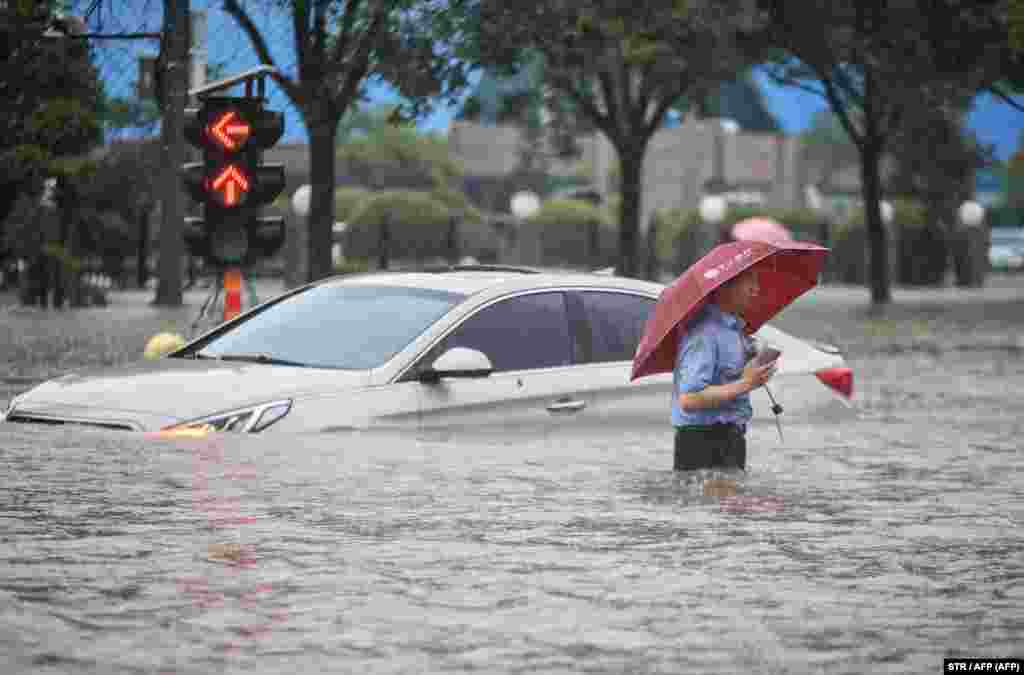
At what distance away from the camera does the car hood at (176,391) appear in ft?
39.2

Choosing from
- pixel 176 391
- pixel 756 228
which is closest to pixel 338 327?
pixel 176 391

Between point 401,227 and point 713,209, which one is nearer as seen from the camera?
point 401,227

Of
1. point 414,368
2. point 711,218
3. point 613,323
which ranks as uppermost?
point 711,218

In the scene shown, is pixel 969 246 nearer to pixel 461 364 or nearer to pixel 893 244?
pixel 893 244

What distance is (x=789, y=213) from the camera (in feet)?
222

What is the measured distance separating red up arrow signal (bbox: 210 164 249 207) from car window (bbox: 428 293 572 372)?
593 centimetres

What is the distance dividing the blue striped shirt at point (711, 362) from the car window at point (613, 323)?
78.2 inches

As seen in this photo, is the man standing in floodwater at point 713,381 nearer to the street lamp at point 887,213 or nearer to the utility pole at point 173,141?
the utility pole at point 173,141

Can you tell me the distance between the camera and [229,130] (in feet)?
60.3

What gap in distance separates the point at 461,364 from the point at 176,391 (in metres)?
1.46

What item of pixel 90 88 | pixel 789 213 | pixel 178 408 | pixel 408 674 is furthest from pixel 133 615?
pixel 789 213

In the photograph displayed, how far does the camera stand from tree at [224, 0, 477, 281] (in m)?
24.9

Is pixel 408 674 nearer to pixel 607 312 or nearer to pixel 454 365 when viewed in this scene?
pixel 454 365

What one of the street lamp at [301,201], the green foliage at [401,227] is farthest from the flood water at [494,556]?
the green foliage at [401,227]
